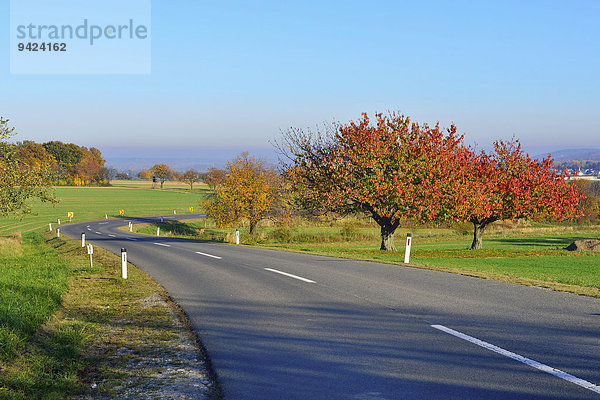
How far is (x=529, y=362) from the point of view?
17.8 ft

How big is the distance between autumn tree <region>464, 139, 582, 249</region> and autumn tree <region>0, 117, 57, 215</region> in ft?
Result: 72.6

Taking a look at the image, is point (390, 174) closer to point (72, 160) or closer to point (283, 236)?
point (283, 236)

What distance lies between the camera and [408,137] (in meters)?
24.4

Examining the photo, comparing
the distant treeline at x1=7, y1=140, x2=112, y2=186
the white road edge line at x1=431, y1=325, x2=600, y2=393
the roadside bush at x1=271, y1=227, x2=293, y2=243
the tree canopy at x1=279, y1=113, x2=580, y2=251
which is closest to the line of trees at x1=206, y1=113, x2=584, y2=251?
the tree canopy at x1=279, y1=113, x2=580, y2=251

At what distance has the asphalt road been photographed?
191 inches

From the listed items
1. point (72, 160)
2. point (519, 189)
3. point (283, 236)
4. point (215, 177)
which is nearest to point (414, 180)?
point (519, 189)

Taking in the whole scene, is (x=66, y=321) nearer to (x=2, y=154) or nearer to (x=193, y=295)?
(x=193, y=295)

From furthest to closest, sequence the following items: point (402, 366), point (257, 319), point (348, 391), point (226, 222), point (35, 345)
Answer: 1. point (226, 222)
2. point (257, 319)
3. point (35, 345)
4. point (402, 366)
5. point (348, 391)

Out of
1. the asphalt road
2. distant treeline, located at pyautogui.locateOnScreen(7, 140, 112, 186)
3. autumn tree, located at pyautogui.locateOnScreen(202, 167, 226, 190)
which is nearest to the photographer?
Result: the asphalt road

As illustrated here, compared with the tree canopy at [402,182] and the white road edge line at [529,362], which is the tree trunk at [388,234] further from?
the white road edge line at [529,362]

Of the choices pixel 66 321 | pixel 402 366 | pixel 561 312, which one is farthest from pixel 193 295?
pixel 561 312

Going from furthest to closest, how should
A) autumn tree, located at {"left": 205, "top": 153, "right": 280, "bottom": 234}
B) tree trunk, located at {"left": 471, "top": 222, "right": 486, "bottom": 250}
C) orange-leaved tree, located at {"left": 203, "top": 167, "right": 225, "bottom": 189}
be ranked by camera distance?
orange-leaved tree, located at {"left": 203, "top": 167, "right": 225, "bottom": 189} → autumn tree, located at {"left": 205, "top": 153, "right": 280, "bottom": 234} → tree trunk, located at {"left": 471, "top": 222, "right": 486, "bottom": 250}

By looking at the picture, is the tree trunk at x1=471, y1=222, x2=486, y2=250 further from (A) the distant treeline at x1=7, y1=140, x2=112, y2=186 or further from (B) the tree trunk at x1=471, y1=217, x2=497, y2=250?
(A) the distant treeline at x1=7, y1=140, x2=112, y2=186

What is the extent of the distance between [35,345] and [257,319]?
10.5 feet
